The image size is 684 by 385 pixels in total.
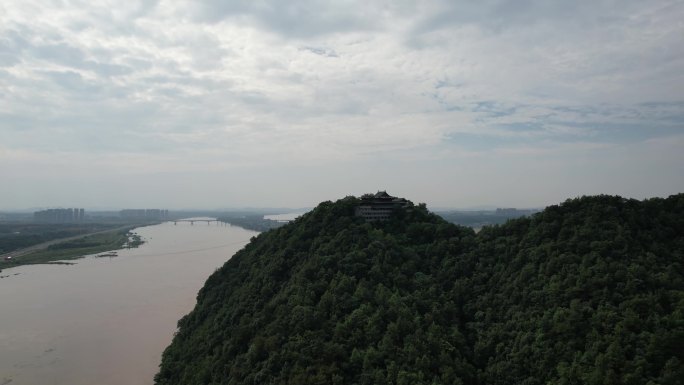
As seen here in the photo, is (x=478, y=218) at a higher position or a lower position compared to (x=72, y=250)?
higher

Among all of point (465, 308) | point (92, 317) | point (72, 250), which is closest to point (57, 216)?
point (72, 250)

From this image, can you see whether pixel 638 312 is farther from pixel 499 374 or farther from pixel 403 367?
pixel 403 367

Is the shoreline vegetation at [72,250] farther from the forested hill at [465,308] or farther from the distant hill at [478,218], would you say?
the distant hill at [478,218]

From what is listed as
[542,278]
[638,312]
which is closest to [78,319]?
[542,278]

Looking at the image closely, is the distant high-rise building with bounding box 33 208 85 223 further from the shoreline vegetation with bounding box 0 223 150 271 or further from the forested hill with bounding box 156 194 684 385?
the forested hill with bounding box 156 194 684 385

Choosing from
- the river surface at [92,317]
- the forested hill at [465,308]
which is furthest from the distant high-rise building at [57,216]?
the forested hill at [465,308]

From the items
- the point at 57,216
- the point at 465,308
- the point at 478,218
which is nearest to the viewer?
the point at 465,308

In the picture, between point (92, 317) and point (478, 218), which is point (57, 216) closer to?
point (478, 218)
